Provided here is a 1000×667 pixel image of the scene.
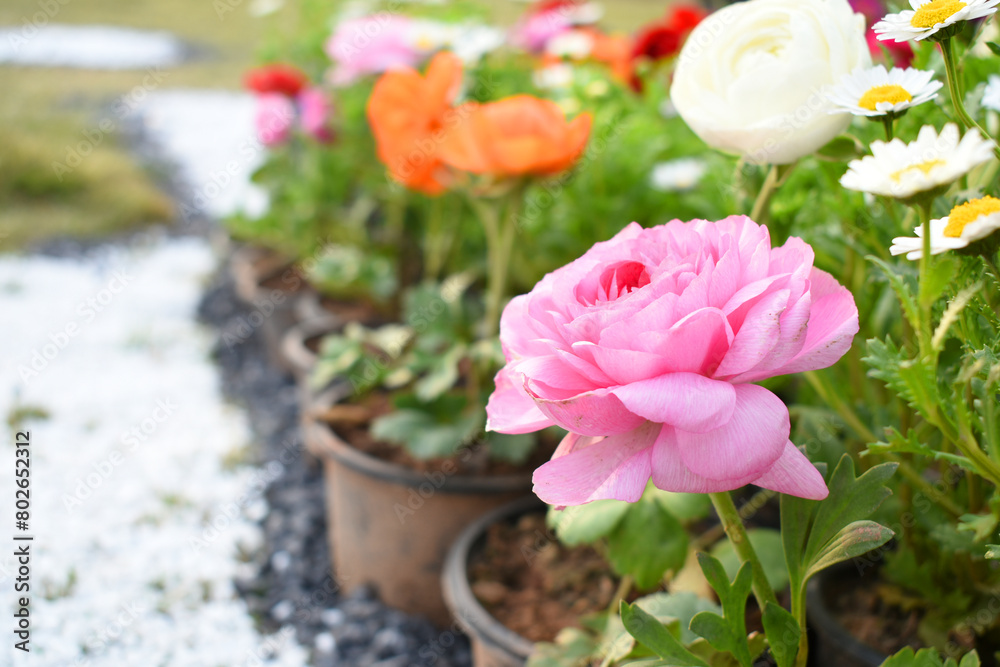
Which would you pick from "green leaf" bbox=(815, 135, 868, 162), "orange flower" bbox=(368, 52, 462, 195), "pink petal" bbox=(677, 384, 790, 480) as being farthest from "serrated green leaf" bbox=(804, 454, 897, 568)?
"orange flower" bbox=(368, 52, 462, 195)

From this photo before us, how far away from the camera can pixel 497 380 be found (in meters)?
0.50

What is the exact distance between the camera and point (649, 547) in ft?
2.58

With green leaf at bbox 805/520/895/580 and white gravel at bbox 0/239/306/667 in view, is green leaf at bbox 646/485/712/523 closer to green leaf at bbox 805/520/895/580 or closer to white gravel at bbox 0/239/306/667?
green leaf at bbox 805/520/895/580

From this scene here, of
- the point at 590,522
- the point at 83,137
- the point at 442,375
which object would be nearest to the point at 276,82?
the point at 442,375

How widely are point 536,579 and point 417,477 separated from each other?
235 millimetres

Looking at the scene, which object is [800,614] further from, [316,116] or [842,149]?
[316,116]

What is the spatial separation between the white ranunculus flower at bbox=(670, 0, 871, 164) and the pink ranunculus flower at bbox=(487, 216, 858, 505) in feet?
0.38

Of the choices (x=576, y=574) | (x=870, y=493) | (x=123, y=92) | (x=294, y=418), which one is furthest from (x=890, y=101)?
(x=123, y=92)

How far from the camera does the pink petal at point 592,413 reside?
41 cm

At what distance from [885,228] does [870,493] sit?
27 centimetres

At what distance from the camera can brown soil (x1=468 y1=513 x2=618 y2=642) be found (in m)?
0.94

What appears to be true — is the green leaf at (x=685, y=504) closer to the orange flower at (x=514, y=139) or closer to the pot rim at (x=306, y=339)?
the orange flower at (x=514, y=139)

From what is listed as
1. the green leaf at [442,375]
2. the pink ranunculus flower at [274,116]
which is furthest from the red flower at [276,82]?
the green leaf at [442,375]

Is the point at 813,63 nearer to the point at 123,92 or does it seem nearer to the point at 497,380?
the point at 497,380
